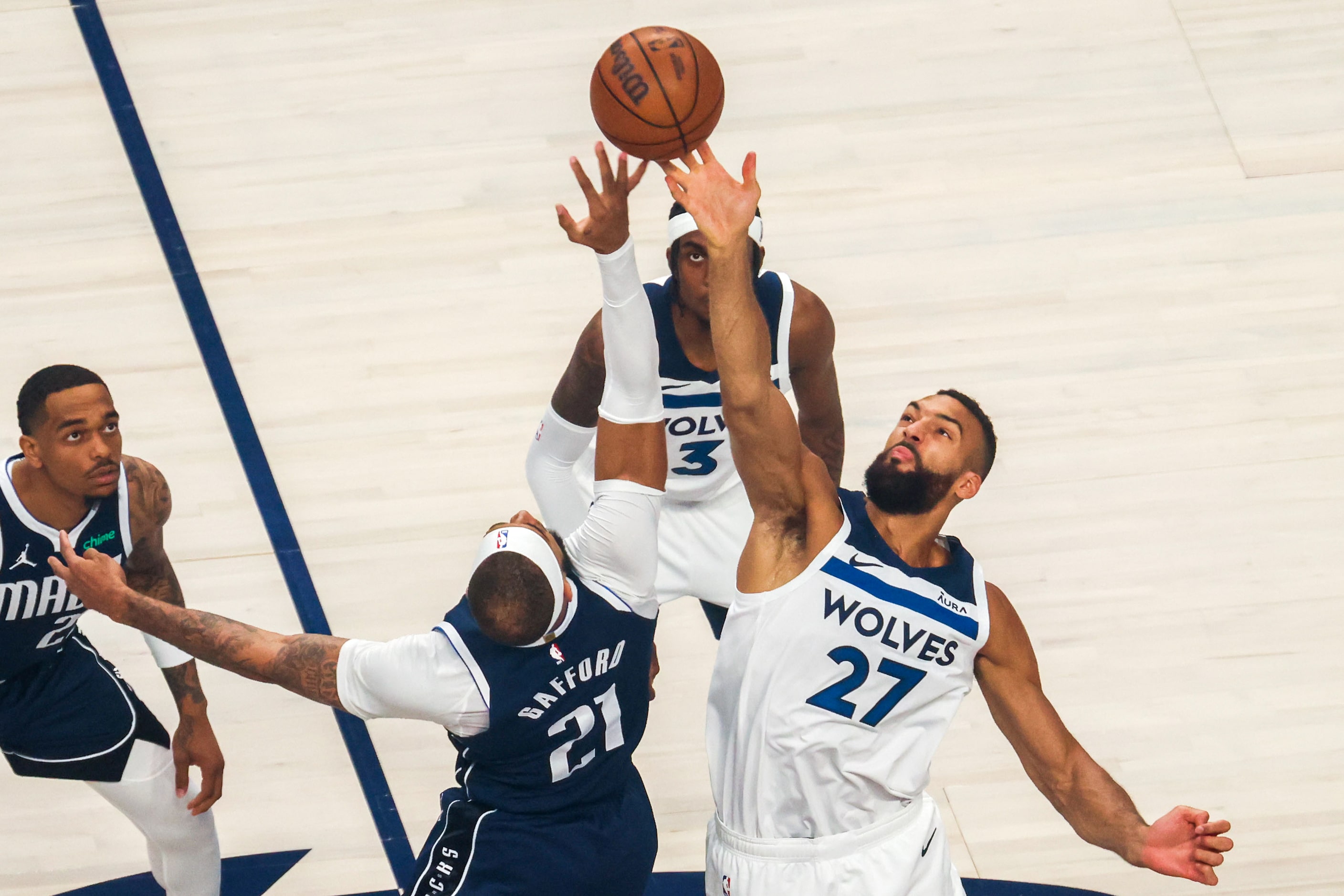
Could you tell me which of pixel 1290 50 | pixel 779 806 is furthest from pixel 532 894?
pixel 1290 50

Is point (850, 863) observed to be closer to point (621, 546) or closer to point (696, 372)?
point (621, 546)

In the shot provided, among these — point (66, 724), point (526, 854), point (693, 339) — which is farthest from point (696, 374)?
point (66, 724)

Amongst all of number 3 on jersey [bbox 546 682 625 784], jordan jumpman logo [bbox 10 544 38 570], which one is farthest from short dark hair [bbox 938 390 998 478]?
jordan jumpman logo [bbox 10 544 38 570]

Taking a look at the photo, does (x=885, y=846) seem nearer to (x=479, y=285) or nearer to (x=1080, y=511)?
(x=1080, y=511)

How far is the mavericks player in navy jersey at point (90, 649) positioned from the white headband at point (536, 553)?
1105mm

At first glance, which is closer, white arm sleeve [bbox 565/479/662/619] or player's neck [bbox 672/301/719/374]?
white arm sleeve [bbox 565/479/662/619]

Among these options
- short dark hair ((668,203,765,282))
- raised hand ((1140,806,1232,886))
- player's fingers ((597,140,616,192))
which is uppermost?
player's fingers ((597,140,616,192))

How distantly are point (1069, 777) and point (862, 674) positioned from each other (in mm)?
570

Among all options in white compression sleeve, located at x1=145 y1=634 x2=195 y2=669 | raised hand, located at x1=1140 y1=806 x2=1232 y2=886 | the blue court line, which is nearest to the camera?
raised hand, located at x1=1140 y1=806 x2=1232 y2=886

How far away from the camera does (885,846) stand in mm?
3348

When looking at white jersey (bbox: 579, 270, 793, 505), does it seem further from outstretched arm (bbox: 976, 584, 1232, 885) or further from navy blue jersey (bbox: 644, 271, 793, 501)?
outstretched arm (bbox: 976, 584, 1232, 885)

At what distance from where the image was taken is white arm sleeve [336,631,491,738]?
10.5 feet

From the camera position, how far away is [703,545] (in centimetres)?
438

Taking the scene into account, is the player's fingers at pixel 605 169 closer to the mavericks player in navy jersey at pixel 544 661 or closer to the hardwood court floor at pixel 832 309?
the mavericks player in navy jersey at pixel 544 661
